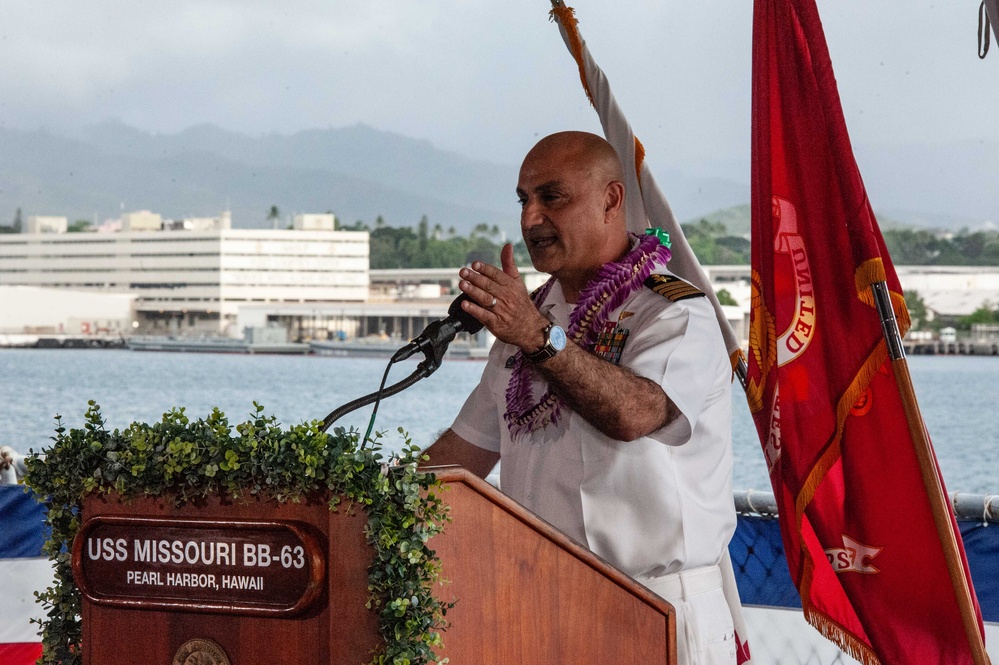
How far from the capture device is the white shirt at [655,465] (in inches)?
68.6

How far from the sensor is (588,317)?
1.96 m

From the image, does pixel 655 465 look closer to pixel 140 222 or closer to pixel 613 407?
pixel 613 407

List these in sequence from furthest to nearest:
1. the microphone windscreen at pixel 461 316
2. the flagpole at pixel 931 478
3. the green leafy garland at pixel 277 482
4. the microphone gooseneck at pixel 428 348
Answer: the flagpole at pixel 931 478 < the microphone windscreen at pixel 461 316 < the microphone gooseneck at pixel 428 348 < the green leafy garland at pixel 277 482

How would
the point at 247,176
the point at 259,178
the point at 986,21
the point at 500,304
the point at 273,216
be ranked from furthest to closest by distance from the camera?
the point at 247,176 < the point at 259,178 < the point at 273,216 < the point at 986,21 < the point at 500,304

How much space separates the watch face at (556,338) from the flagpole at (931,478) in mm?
952

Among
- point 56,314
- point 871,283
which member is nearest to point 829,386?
point 871,283

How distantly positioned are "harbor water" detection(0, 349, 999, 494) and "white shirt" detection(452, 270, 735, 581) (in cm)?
2129

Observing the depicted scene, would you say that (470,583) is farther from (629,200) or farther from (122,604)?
(629,200)

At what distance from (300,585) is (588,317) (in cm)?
89

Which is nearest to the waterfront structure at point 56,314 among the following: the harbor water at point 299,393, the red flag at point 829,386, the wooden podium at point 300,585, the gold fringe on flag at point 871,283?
the harbor water at point 299,393

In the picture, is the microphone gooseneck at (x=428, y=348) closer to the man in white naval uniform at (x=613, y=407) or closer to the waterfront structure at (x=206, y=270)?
the man in white naval uniform at (x=613, y=407)

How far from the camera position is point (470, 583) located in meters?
1.28

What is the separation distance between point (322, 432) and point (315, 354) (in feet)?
169

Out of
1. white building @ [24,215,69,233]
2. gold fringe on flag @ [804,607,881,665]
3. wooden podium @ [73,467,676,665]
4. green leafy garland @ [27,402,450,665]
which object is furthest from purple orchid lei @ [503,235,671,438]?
white building @ [24,215,69,233]
